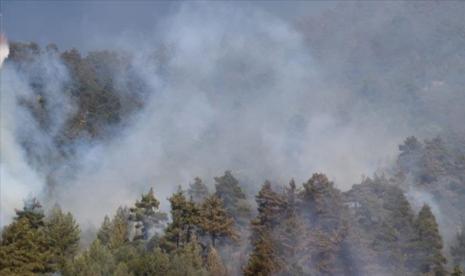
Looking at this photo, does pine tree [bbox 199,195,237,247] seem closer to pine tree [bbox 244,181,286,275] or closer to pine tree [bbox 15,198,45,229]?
pine tree [bbox 244,181,286,275]

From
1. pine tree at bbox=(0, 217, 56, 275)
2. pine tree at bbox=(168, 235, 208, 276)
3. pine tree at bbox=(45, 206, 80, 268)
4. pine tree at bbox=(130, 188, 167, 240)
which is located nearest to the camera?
pine tree at bbox=(0, 217, 56, 275)

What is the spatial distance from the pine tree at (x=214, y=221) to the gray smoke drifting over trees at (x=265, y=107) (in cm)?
1340

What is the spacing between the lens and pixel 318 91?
94.6 metres

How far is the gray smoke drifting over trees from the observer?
61906 millimetres

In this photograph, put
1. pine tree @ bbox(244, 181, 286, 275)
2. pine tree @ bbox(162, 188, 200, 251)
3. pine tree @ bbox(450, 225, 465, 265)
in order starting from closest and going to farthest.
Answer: pine tree @ bbox(244, 181, 286, 275), pine tree @ bbox(162, 188, 200, 251), pine tree @ bbox(450, 225, 465, 265)

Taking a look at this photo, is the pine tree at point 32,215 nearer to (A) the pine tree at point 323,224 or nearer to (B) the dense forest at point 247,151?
(B) the dense forest at point 247,151

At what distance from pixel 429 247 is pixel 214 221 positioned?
13859 millimetres

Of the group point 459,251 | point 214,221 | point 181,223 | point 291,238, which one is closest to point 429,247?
point 459,251

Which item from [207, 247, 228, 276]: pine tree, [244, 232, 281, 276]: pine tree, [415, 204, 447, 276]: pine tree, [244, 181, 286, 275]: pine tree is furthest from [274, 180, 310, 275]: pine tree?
[415, 204, 447, 276]: pine tree

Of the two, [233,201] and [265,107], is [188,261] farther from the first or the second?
[265,107]

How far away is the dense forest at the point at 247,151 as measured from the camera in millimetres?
38750

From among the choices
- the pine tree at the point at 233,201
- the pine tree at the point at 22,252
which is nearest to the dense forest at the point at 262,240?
the pine tree at the point at 22,252

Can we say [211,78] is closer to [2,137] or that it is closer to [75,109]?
[75,109]

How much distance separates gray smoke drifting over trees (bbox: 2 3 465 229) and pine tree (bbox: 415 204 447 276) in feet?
83.8
